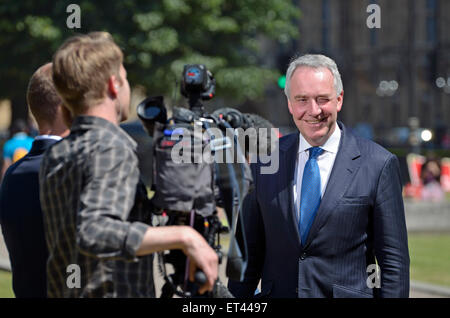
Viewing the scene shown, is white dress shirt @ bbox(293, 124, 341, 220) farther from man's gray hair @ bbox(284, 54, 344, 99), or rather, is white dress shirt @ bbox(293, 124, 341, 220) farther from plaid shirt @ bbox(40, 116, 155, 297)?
plaid shirt @ bbox(40, 116, 155, 297)

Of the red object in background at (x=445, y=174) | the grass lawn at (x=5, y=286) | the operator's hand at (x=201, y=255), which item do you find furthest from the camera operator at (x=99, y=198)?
the red object in background at (x=445, y=174)

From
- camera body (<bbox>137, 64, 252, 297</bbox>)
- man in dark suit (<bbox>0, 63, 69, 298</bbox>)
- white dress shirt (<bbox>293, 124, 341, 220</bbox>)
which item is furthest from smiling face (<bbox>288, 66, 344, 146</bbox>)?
man in dark suit (<bbox>0, 63, 69, 298</bbox>)

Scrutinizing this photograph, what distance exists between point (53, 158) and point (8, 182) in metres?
1.01

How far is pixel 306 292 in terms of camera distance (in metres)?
3.70

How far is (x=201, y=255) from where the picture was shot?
9.37ft

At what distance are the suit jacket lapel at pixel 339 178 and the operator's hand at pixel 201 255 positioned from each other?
2.99ft

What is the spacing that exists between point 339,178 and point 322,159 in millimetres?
166

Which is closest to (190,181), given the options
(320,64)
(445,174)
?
(320,64)

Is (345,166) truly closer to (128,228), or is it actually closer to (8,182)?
(128,228)

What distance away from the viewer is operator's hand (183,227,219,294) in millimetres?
2852

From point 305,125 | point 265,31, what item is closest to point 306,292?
point 305,125

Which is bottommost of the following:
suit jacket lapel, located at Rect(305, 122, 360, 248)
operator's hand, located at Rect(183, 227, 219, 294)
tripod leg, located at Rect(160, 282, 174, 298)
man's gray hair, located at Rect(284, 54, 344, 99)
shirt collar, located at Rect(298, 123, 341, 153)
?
tripod leg, located at Rect(160, 282, 174, 298)

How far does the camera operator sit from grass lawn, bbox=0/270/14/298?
19.9ft
